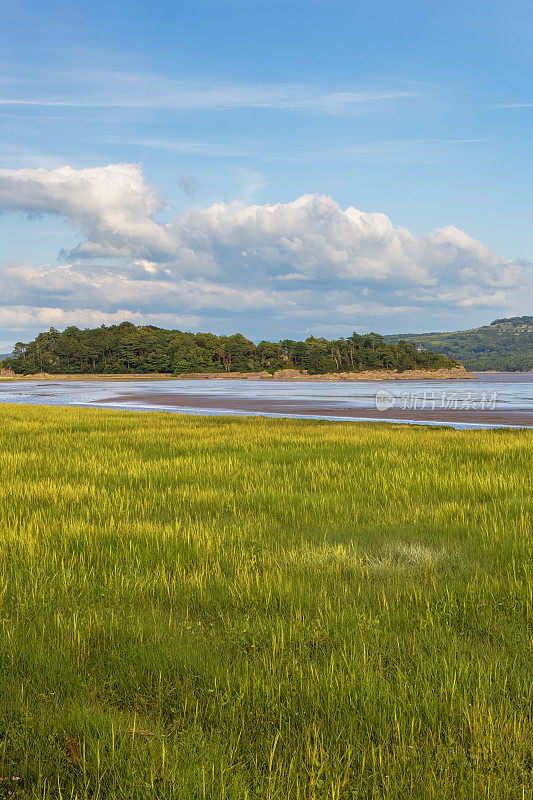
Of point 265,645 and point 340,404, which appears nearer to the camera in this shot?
point 265,645

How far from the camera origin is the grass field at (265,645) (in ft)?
10.9

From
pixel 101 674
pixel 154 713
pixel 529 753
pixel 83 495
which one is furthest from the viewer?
pixel 83 495

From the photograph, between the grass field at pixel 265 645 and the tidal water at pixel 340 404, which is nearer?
the grass field at pixel 265 645

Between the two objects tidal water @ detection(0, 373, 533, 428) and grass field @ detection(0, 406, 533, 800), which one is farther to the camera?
tidal water @ detection(0, 373, 533, 428)

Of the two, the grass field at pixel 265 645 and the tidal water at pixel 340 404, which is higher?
the grass field at pixel 265 645

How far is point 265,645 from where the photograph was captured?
4.83 metres

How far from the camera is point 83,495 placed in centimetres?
1127

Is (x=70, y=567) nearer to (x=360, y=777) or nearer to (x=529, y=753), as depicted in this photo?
(x=360, y=777)

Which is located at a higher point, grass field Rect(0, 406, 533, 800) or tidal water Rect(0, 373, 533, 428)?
grass field Rect(0, 406, 533, 800)

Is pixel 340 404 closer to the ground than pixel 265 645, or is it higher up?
closer to the ground

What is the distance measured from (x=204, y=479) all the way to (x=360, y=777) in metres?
10.6

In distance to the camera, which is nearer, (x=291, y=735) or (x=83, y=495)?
(x=291, y=735)

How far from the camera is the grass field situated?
3.32 m

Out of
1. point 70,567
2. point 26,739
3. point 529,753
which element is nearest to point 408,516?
point 70,567
